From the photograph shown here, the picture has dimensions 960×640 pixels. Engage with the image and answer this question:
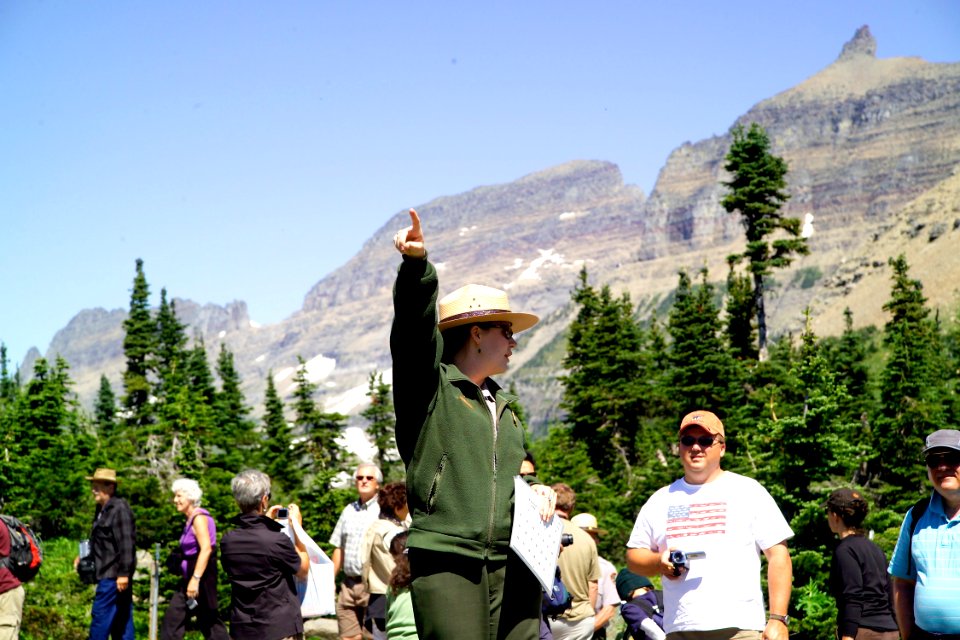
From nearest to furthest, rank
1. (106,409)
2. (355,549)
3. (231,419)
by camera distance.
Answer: (355,549)
(231,419)
(106,409)

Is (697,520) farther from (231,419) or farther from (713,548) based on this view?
(231,419)

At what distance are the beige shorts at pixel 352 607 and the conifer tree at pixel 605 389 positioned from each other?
40.1 m

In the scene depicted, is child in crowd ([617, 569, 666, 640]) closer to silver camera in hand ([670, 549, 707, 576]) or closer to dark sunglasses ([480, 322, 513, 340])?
silver camera in hand ([670, 549, 707, 576])

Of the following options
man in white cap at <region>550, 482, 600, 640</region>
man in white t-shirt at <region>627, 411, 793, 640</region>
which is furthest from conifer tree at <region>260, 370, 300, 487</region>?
man in white t-shirt at <region>627, 411, 793, 640</region>

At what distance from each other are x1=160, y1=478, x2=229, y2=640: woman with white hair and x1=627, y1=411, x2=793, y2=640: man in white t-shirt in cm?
451

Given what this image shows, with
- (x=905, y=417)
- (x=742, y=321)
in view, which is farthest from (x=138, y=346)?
(x=905, y=417)

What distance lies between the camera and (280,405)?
186 feet

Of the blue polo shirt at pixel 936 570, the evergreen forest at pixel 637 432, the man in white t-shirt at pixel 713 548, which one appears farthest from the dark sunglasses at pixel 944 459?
the evergreen forest at pixel 637 432

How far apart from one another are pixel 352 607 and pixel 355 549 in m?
0.63

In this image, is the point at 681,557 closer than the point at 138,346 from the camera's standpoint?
Yes

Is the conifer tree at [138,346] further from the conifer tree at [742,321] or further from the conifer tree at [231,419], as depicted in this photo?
the conifer tree at [742,321]

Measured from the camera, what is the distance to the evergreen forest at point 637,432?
49.9 ft

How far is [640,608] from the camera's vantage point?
7.89 metres

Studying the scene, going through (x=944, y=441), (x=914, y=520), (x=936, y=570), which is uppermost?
(x=944, y=441)
